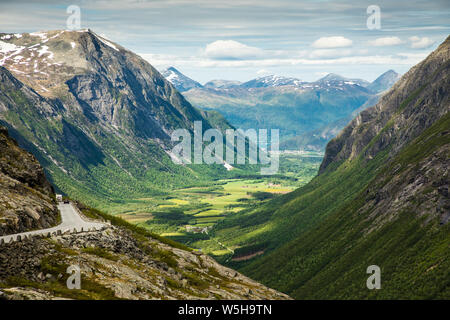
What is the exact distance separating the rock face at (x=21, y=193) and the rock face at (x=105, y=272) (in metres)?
12.0

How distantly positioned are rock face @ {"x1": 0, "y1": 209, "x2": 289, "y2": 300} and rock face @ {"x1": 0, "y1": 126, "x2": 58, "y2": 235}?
39.5 feet

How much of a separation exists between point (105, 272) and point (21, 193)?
1969 inches

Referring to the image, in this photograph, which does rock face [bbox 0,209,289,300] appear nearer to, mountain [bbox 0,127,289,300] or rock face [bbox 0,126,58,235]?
mountain [bbox 0,127,289,300]

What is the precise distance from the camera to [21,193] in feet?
409

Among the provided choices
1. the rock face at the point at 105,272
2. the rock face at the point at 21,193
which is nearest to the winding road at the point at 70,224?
the rock face at the point at 21,193

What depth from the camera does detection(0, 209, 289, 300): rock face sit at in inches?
2862

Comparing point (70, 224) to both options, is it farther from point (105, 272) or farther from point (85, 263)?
point (105, 272)

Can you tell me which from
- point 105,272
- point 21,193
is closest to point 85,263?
point 105,272
